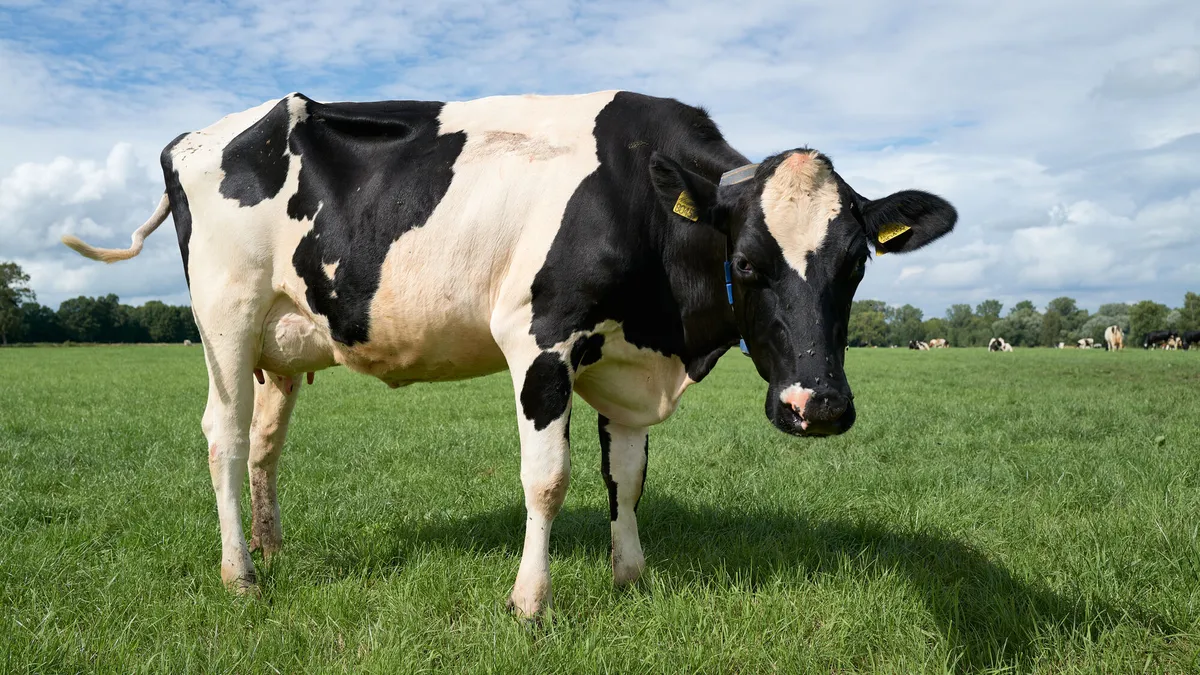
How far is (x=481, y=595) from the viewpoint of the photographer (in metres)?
4.22

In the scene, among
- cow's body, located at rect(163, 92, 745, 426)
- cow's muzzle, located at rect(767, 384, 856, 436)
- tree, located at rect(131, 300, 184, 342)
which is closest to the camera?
cow's muzzle, located at rect(767, 384, 856, 436)

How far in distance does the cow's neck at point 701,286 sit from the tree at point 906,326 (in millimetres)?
170112

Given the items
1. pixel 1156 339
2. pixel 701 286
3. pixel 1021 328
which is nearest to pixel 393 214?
pixel 701 286

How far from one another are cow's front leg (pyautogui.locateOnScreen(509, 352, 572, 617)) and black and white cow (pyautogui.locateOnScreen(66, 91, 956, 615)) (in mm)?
11

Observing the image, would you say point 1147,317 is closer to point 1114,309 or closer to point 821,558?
point 1114,309

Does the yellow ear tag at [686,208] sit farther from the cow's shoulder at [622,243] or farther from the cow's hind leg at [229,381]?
the cow's hind leg at [229,381]

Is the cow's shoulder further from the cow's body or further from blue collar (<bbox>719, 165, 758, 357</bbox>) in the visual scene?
blue collar (<bbox>719, 165, 758, 357</bbox>)

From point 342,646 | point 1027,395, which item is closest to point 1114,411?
point 1027,395

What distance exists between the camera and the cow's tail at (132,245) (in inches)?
222

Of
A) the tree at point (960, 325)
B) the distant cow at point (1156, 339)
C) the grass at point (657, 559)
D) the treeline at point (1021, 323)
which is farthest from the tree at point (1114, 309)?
the grass at point (657, 559)

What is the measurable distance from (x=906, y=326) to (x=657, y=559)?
18278 cm

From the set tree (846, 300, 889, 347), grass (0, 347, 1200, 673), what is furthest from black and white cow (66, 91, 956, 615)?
tree (846, 300, 889, 347)

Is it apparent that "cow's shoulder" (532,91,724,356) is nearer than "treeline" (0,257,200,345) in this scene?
Yes

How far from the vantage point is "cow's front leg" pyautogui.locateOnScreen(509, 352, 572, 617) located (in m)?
3.98
